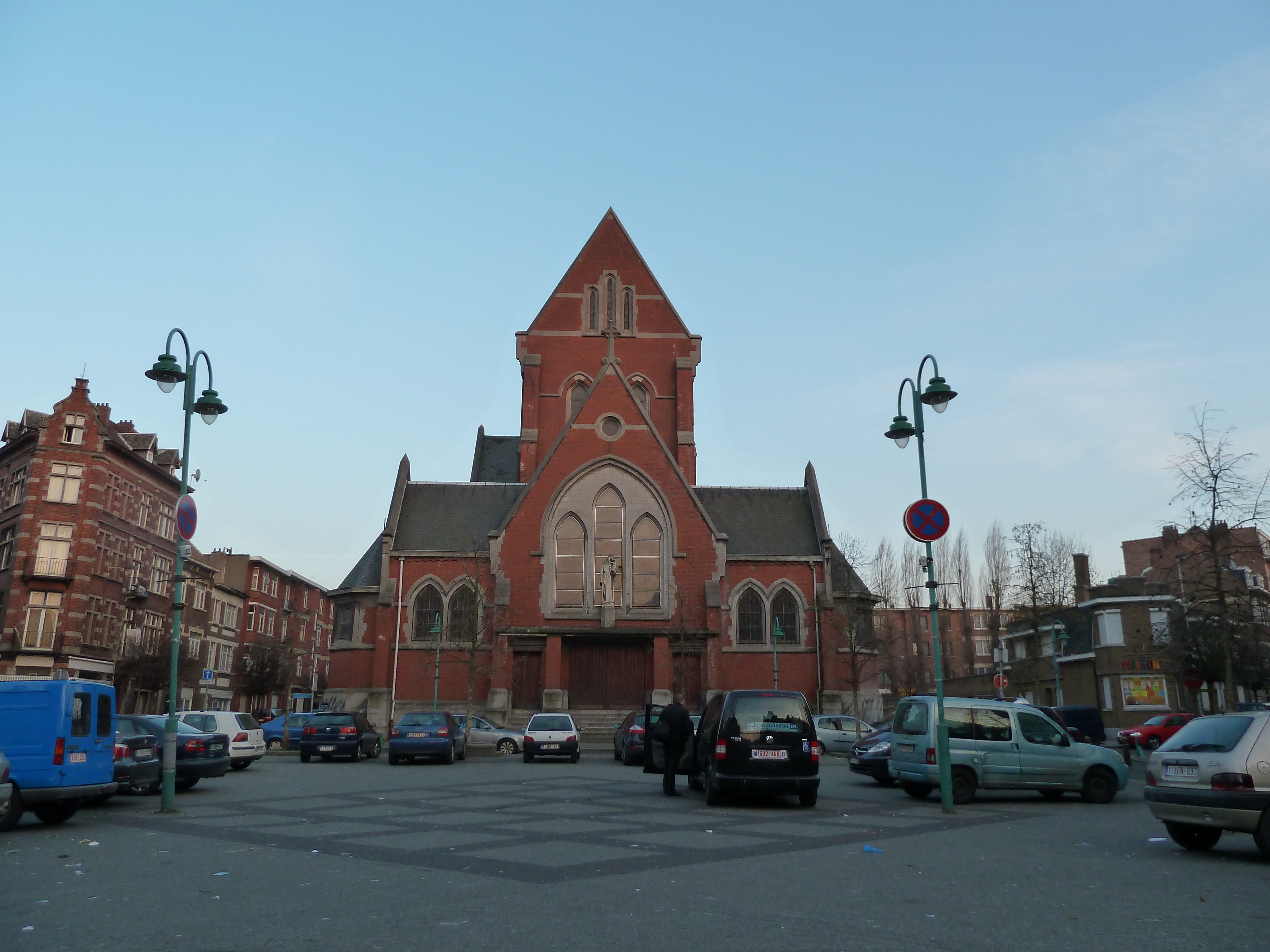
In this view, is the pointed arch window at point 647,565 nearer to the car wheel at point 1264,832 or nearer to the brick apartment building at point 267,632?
the brick apartment building at point 267,632

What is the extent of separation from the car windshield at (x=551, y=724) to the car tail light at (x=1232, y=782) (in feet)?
63.0

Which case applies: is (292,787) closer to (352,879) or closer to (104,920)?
(352,879)

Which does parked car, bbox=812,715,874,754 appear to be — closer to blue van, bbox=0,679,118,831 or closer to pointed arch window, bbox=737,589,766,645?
pointed arch window, bbox=737,589,766,645

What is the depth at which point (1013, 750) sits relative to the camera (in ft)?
53.3

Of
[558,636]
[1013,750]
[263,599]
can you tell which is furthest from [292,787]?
[263,599]

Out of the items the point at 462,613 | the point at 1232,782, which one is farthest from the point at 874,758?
the point at 462,613

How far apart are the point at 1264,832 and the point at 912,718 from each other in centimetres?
675

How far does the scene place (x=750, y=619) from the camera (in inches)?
1642

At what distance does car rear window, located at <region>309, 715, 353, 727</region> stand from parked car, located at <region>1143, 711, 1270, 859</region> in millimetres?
22489

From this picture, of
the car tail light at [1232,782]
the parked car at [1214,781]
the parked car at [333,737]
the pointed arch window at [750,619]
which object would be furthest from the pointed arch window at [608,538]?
the car tail light at [1232,782]

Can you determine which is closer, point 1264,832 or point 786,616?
point 1264,832

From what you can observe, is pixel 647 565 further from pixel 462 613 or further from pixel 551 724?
pixel 551 724

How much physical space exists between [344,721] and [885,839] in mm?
20535

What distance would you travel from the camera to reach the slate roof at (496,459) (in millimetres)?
51344
